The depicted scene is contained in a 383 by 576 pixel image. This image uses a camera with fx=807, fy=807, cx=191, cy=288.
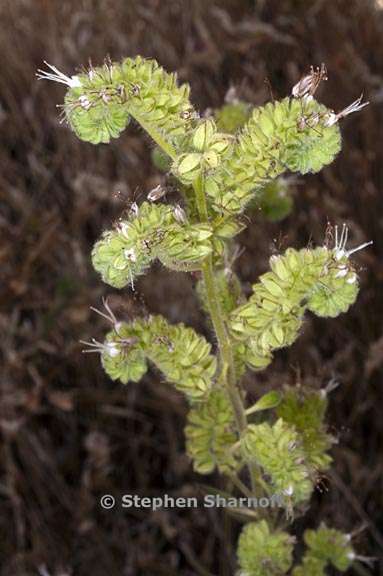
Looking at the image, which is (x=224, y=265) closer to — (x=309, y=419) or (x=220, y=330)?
(x=220, y=330)

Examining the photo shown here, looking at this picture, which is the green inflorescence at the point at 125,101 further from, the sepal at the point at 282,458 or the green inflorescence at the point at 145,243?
the sepal at the point at 282,458

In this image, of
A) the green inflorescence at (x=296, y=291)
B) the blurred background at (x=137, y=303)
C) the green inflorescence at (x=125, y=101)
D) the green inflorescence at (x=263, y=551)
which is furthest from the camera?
the blurred background at (x=137, y=303)

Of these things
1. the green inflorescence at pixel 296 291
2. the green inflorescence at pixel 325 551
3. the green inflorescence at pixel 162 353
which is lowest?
the green inflorescence at pixel 325 551

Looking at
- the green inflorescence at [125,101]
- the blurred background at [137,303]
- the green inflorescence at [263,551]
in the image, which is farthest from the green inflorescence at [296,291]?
the blurred background at [137,303]

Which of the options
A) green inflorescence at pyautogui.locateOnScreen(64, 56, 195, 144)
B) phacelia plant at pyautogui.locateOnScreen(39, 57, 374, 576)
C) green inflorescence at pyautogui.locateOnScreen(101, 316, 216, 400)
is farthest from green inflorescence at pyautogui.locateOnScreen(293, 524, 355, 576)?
green inflorescence at pyautogui.locateOnScreen(64, 56, 195, 144)

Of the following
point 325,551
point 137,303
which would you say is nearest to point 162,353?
point 325,551

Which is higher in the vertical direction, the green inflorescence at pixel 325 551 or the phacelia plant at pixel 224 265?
the phacelia plant at pixel 224 265
